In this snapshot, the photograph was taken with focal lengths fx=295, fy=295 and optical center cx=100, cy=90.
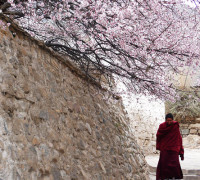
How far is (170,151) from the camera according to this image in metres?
6.58

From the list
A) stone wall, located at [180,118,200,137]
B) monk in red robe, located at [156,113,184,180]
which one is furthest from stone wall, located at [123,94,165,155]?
monk in red robe, located at [156,113,184,180]

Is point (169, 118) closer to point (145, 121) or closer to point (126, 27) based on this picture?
point (126, 27)

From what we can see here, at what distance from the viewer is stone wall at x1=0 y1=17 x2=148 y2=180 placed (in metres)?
2.91

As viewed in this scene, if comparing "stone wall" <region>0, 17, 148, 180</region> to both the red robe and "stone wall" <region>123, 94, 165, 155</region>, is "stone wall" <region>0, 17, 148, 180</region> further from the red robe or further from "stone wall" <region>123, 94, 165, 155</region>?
"stone wall" <region>123, 94, 165, 155</region>

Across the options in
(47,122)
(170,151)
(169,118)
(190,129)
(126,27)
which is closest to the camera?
(47,122)

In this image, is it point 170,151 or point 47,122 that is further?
point 170,151

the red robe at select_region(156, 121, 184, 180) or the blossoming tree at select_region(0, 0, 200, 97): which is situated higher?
the blossoming tree at select_region(0, 0, 200, 97)

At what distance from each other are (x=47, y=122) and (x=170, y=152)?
3.82 metres

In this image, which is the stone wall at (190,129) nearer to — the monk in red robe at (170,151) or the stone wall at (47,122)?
the monk in red robe at (170,151)

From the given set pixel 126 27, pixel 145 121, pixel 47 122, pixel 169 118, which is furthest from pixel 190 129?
pixel 47 122

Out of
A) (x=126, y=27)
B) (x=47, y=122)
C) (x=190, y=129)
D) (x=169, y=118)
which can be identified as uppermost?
(x=126, y=27)

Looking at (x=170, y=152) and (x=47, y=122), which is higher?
(x=47, y=122)

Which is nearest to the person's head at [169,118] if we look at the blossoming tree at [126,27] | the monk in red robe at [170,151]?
the monk in red robe at [170,151]

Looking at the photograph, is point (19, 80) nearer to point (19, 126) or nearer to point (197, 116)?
point (19, 126)
